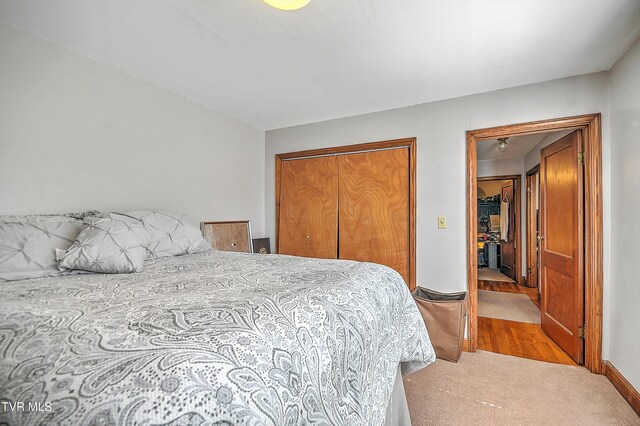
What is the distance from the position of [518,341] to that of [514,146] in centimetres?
312

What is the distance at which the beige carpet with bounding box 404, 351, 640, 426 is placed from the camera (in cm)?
176

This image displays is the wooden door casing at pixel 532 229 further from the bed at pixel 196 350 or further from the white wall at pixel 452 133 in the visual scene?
the bed at pixel 196 350

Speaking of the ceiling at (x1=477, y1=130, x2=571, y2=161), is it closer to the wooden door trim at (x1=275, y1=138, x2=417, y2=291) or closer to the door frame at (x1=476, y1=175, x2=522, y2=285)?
the door frame at (x1=476, y1=175, x2=522, y2=285)

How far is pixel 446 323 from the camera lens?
8.29 ft

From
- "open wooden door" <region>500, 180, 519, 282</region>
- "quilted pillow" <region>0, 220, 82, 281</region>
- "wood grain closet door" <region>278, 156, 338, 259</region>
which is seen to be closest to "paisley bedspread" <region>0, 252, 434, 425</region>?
"quilted pillow" <region>0, 220, 82, 281</region>

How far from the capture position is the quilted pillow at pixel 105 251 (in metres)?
1.43

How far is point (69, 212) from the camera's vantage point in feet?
6.38

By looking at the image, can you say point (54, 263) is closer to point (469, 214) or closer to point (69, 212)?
point (69, 212)

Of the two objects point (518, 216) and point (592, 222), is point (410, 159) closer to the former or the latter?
point (592, 222)

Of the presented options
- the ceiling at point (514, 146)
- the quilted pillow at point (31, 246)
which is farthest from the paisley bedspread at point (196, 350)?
the ceiling at point (514, 146)

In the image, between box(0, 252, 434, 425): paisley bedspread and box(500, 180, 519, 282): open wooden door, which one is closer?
box(0, 252, 434, 425): paisley bedspread

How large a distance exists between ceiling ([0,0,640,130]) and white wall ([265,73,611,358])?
12 cm

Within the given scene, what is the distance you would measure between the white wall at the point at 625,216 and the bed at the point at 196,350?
6.00ft

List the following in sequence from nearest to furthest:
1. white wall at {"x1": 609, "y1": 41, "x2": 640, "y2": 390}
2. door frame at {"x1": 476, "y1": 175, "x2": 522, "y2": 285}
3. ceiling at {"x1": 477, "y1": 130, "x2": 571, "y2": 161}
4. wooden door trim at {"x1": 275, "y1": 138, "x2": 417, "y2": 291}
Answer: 1. white wall at {"x1": 609, "y1": 41, "x2": 640, "y2": 390}
2. wooden door trim at {"x1": 275, "y1": 138, "x2": 417, "y2": 291}
3. ceiling at {"x1": 477, "y1": 130, "x2": 571, "y2": 161}
4. door frame at {"x1": 476, "y1": 175, "x2": 522, "y2": 285}
